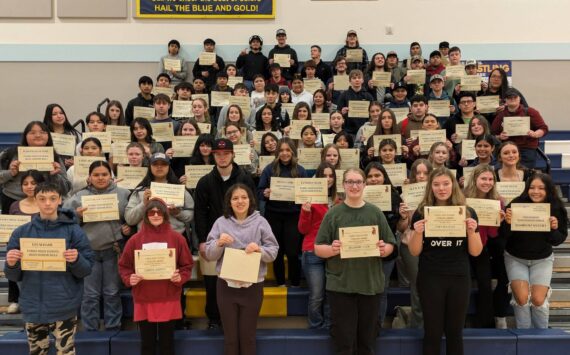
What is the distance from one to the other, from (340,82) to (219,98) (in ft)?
7.75

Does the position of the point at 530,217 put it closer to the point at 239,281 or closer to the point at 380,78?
the point at 239,281

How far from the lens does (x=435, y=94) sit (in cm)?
908

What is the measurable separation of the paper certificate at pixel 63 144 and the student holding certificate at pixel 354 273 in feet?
12.2

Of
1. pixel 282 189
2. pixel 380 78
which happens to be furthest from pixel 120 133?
pixel 380 78

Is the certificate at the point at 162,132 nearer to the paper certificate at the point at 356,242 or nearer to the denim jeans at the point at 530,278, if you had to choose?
the paper certificate at the point at 356,242

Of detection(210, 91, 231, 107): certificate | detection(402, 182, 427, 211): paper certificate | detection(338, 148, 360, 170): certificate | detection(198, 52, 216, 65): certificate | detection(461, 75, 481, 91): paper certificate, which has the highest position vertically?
detection(198, 52, 216, 65): certificate

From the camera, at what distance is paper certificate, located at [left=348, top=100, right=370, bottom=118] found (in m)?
8.37

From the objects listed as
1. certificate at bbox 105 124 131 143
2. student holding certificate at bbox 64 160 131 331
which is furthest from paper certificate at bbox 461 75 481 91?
student holding certificate at bbox 64 160 131 331

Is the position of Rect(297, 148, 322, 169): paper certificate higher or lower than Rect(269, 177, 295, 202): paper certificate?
higher

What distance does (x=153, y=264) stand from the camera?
4473mm

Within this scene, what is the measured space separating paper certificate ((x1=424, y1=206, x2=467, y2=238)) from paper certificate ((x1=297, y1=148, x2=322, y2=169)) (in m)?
2.43

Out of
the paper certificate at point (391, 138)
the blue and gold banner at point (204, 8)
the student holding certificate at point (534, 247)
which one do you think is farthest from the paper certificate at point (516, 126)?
the blue and gold banner at point (204, 8)

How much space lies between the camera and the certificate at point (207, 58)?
452 inches

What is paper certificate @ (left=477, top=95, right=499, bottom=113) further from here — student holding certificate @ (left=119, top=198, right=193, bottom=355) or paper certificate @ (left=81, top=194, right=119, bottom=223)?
paper certificate @ (left=81, top=194, right=119, bottom=223)
